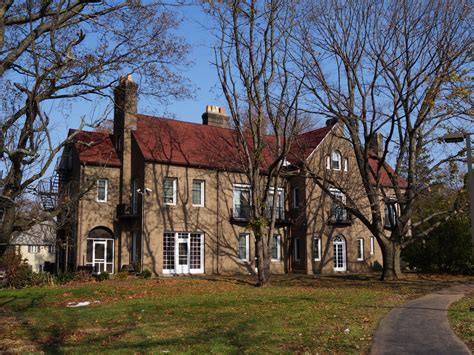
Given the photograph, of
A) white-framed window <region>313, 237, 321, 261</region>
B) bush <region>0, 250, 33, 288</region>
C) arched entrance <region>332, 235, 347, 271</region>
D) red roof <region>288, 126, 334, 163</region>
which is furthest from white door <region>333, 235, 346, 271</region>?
bush <region>0, 250, 33, 288</region>

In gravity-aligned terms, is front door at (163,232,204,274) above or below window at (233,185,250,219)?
below

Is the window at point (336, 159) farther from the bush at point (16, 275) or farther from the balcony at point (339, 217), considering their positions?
the bush at point (16, 275)

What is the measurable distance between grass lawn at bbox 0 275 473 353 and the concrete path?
1.05 feet

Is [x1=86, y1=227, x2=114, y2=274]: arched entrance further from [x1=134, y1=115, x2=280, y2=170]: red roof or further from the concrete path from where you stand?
the concrete path

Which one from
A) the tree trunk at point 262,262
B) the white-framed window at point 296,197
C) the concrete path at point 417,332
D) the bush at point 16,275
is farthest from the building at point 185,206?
the concrete path at point 417,332

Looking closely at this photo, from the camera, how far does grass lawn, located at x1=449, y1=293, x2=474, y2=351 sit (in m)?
9.84

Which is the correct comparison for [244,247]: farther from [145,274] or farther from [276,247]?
[145,274]

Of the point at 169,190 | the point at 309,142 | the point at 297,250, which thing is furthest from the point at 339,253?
the point at 169,190

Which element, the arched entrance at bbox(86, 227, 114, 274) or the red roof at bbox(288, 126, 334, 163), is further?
the red roof at bbox(288, 126, 334, 163)

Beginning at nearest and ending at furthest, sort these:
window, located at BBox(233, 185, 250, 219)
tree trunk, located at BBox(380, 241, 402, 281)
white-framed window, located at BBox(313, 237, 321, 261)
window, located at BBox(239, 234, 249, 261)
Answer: tree trunk, located at BBox(380, 241, 402, 281) < window, located at BBox(239, 234, 249, 261) < window, located at BBox(233, 185, 250, 219) < white-framed window, located at BBox(313, 237, 321, 261)

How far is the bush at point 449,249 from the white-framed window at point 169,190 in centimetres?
1587

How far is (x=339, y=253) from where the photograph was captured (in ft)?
114

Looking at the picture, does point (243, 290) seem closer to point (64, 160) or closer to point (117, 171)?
point (117, 171)

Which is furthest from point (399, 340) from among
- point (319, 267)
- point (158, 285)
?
point (319, 267)
